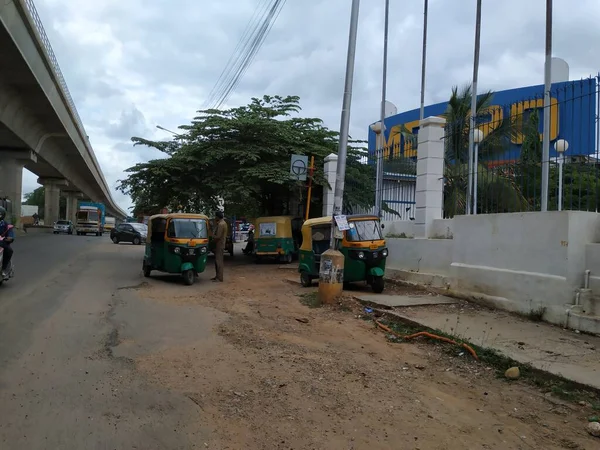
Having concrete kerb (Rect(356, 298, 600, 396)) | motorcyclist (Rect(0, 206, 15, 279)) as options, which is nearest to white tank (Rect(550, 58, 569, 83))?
concrete kerb (Rect(356, 298, 600, 396))

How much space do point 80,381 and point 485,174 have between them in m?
8.31

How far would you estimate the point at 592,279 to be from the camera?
24.4 ft

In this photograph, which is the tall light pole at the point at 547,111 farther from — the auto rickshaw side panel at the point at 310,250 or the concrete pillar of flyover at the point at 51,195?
the concrete pillar of flyover at the point at 51,195

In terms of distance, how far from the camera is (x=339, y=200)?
10.2 metres

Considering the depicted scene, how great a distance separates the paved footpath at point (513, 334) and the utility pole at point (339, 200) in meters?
0.72

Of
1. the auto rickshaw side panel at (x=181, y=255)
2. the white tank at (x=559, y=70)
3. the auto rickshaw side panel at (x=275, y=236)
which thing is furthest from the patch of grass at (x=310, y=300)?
the white tank at (x=559, y=70)

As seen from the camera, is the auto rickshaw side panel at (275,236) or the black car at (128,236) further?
the black car at (128,236)

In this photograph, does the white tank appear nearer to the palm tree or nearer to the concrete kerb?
the palm tree

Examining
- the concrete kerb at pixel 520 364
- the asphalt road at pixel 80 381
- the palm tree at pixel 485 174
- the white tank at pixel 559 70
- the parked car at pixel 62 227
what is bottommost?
the asphalt road at pixel 80 381

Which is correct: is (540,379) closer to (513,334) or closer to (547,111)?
(513,334)

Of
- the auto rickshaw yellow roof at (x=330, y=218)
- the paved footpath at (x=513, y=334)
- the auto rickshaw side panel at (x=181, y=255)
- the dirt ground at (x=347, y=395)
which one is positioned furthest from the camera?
the auto rickshaw side panel at (x=181, y=255)

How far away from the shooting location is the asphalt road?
12.4ft

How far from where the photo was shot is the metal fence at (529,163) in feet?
26.1

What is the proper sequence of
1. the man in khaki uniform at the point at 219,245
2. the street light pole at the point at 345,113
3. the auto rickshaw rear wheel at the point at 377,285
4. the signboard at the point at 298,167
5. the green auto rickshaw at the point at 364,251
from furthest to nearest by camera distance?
the man in khaki uniform at the point at 219,245 < the signboard at the point at 298,167 < the auto rickshaw rear wheel at the point at 377,285 < the green auto rickshaw at the point at 364,251 < the street light pole at the point at 345,113
